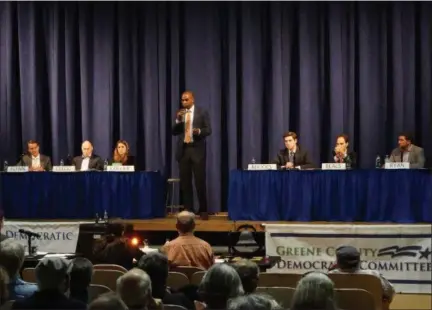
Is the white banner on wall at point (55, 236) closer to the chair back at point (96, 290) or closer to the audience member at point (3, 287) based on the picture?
the chair back at point (96, 290)

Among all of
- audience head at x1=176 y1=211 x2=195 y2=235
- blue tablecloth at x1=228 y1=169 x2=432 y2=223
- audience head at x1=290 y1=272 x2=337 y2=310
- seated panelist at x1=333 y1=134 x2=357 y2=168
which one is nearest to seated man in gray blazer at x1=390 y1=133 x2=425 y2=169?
seated panelist at x1=333 y1=134 x2=357 y2=168

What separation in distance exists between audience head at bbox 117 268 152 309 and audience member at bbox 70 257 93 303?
573mm

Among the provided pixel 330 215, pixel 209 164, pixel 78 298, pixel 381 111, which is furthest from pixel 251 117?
pixel 78 298

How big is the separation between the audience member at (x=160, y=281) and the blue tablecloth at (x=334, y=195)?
16.0 ft

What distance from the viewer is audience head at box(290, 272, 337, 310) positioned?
11.1 feet

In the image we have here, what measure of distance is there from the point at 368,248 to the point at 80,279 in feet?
15.4

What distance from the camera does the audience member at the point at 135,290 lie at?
10.8 ft

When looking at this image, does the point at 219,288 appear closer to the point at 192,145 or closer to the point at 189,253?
the point at 189,253

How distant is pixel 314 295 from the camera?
3.38 metres

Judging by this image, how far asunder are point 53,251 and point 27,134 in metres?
3.10

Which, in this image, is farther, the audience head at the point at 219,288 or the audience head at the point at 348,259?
the audience head at the point at 348,259

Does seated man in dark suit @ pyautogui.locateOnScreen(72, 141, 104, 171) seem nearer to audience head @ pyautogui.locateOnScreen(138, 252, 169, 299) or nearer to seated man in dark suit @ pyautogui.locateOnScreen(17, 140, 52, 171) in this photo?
seated man in dark suit @ pyautogui.locateOnScreen(17, 140, 52, 171)

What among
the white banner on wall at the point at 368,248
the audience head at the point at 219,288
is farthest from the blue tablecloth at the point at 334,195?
the audience head at the point at 219,288

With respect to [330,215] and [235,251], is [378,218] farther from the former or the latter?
[235,251]
